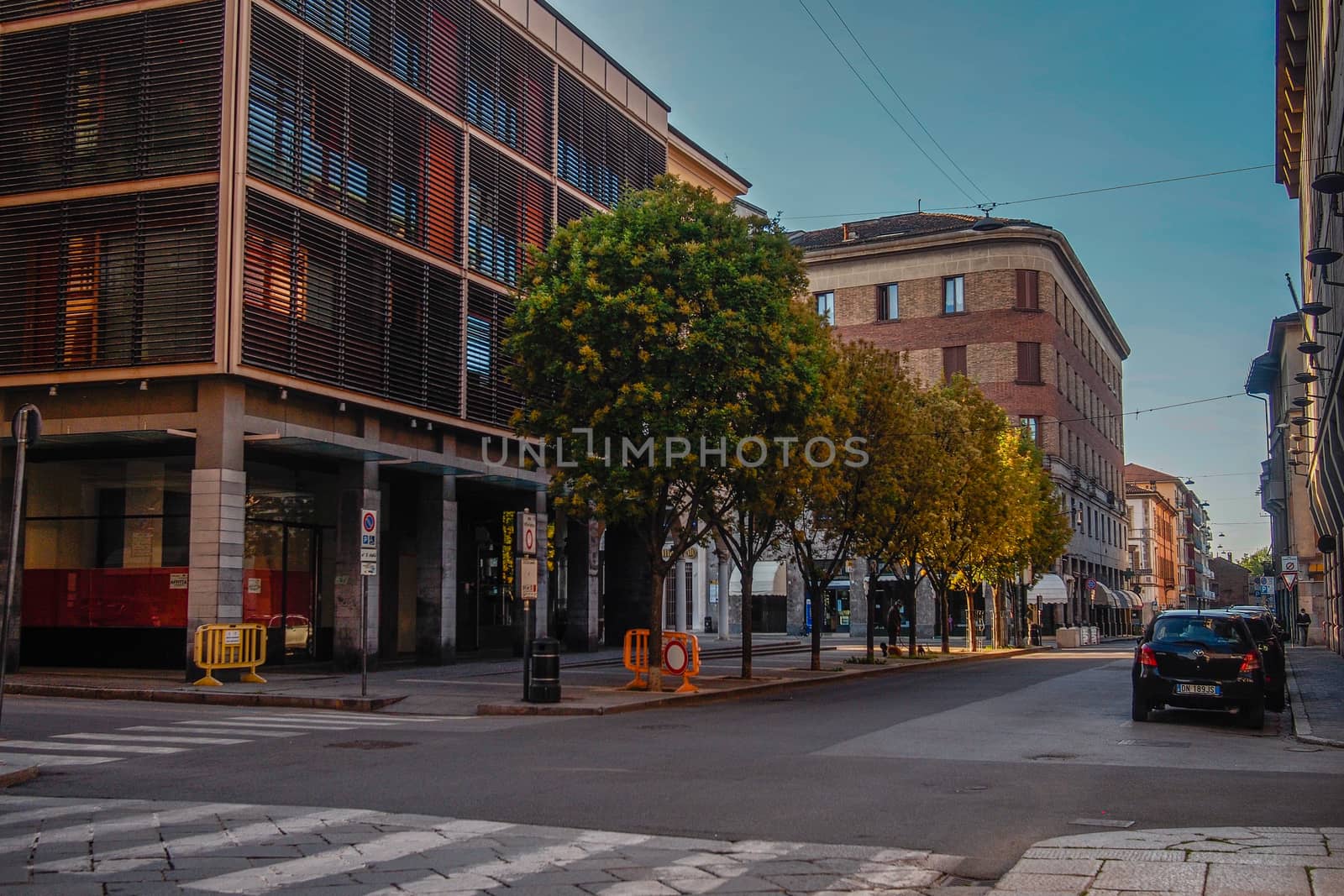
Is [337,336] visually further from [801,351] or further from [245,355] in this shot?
[801,351]

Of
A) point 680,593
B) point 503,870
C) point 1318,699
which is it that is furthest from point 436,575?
point 503,870

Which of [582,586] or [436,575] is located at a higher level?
[436,575]

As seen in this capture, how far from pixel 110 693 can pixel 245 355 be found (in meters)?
6.71

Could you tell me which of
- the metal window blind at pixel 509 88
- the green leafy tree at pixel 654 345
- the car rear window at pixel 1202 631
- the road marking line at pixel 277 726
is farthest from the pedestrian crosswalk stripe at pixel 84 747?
the metal window blind at pixel 509 88

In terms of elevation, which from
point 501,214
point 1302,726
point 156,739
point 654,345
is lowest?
point 1302,726

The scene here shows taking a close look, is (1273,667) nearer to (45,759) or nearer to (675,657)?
(675,657)

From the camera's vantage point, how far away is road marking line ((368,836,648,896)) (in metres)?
7.04

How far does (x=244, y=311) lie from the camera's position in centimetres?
2428

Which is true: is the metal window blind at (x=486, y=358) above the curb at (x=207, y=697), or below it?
above

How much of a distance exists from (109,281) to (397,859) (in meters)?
20.4

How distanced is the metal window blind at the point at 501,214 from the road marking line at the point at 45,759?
2049 centimetres

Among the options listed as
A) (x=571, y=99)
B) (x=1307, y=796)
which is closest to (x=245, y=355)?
(x=571, y=99)

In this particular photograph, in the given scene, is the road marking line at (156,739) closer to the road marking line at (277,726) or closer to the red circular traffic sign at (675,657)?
the road marking line at (277,726)

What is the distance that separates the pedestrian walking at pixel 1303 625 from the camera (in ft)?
191
